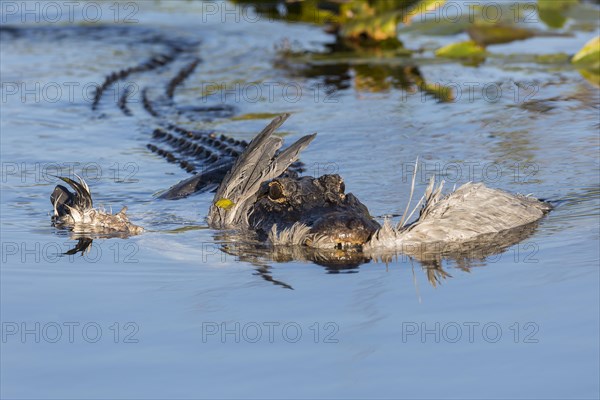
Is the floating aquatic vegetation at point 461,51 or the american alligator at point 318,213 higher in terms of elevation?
the floating aquatic vegetation at point 461,51

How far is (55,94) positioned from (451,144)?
15.7 feet

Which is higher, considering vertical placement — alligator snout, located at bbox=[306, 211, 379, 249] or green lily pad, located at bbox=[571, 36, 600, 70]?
green lily pad, located at bbox=[571, 36, 600, 70]

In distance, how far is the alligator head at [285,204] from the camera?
5555mm

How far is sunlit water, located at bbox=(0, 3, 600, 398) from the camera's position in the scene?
3982mm

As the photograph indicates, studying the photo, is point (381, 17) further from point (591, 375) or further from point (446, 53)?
point (591, 375)

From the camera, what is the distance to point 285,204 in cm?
598

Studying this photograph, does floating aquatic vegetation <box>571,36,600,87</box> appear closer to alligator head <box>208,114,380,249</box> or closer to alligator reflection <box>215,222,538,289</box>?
alligator reflection <box>215,222,538,289</box>

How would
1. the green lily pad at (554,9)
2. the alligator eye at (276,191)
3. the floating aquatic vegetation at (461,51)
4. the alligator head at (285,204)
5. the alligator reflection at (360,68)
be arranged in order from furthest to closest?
the green lily pad at (554,9) < the floating aquatic vegetation at (461,51) < the alligator reflection at (360,68) < the alligator eye at (276,191) < the alligator head at (285,204)

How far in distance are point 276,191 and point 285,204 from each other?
0.31 feet

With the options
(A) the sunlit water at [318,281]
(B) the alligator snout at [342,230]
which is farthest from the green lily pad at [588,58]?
Result: (B) the alligator snout at [342,230]

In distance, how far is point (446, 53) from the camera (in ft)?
40.3

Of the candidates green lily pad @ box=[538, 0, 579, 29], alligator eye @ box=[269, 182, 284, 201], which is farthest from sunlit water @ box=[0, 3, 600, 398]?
green lily pad @ box=[538, 0, 579, 29]

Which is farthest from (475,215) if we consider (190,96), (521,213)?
(190,96)

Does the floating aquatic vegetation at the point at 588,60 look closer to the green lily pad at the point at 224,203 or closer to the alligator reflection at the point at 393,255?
the alligator reflection at the point at 393,255
